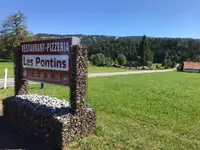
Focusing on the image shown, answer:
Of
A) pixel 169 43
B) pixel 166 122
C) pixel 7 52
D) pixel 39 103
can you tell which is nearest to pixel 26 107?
pixel 39 103

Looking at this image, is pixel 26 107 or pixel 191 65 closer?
pixel 26 107

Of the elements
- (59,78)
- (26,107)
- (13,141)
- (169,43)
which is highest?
(169,43)

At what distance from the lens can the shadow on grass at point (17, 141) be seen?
14.9ft

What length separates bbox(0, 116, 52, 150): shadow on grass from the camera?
179 inches

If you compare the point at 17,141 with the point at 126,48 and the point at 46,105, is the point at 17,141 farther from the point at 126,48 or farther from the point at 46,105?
the point at 126,48

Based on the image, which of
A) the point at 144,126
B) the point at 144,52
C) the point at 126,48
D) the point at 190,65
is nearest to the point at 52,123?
the point at 144,126

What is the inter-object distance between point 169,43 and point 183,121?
407 ft

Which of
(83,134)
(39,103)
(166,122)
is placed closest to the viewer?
(83,134)

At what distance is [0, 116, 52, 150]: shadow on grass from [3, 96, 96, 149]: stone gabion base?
0.12 meters

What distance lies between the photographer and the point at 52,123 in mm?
4492

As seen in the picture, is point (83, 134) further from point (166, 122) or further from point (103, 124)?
point (166, 122)

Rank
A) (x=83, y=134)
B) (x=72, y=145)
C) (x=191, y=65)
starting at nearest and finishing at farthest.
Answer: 1. (x=72, y=145)
2. (x=83, y=134)
3. (x=191, y=65)

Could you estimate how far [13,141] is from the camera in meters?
4.86

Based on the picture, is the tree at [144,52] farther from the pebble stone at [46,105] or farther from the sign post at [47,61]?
the pebble stone at [46,105]
